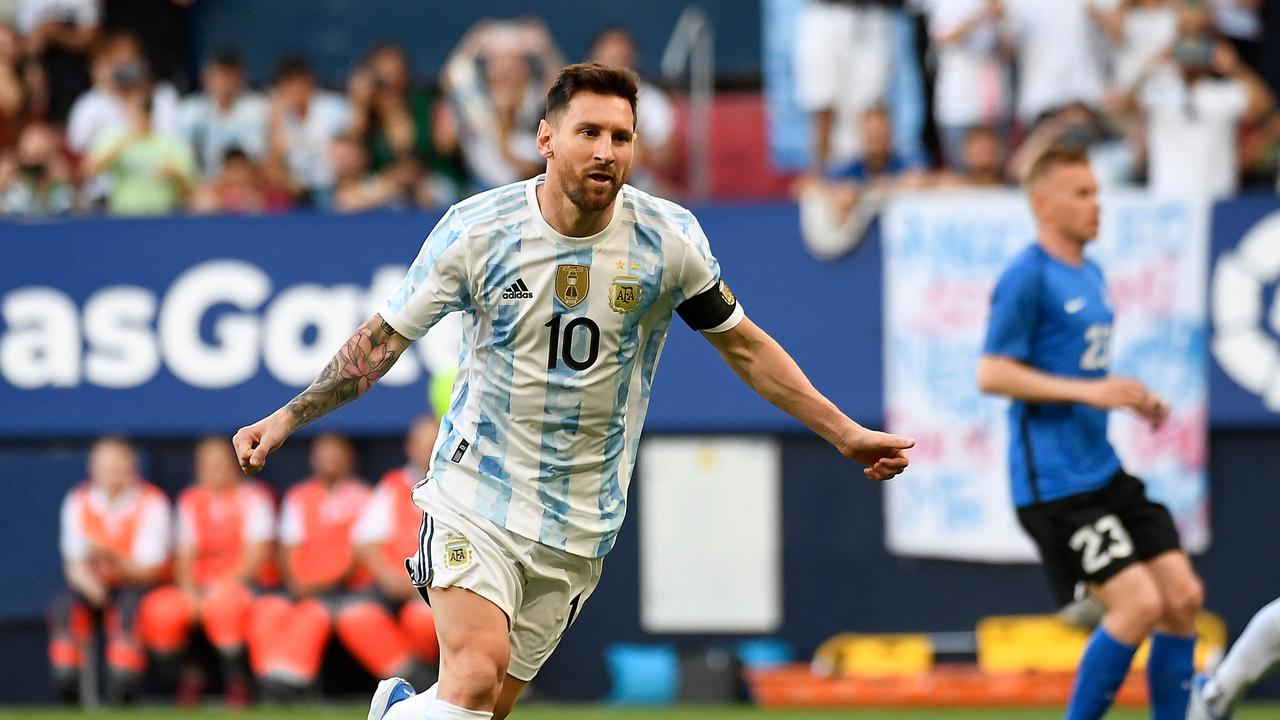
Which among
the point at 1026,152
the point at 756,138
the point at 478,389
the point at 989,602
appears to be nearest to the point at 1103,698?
the point at 478,389

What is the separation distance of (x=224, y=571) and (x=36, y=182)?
9.98 feet

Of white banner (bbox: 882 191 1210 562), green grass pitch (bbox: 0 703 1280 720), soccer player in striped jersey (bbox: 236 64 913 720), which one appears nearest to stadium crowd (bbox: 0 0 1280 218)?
white banner (bbox: 882 191 1210 562)

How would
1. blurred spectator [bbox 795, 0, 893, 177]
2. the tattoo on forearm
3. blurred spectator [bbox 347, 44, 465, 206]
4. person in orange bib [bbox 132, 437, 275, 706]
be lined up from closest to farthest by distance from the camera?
1. the tattoo on forearm
2. person in orange bib [bbox 132, 437, 275, 706]
3. blurred spectator [bbox 795, 0, 893, 177]
4. blurred spectator [bbox 347, 44, 465, 206]

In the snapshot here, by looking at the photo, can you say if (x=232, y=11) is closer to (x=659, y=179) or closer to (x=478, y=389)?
(x=659, y=179)

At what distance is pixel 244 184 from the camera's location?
1220cm

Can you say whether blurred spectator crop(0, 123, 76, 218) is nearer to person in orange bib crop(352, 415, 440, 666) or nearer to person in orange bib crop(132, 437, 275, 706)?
person in orange bib crop(132, 437, 275, 706)

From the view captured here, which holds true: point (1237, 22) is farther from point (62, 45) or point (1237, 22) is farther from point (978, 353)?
point (62, 45)

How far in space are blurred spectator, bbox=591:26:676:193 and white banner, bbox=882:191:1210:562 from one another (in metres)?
1.80

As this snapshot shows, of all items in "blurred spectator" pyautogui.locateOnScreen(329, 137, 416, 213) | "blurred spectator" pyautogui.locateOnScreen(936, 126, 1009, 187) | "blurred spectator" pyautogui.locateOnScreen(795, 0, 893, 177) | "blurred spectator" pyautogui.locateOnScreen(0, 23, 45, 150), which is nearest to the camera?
"blurred spectator" pyautogui.locateOnScreen(936, 126, 1009, 187)

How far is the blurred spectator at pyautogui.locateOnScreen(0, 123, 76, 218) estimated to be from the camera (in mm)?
12148

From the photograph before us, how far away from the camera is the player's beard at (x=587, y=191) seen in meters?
5.17

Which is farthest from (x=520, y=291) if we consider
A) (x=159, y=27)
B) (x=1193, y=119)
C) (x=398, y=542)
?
(x=159, y=27)

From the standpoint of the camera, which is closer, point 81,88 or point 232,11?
point 81,88

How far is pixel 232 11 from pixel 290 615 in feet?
20.4
